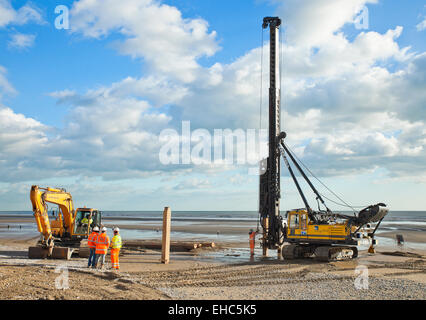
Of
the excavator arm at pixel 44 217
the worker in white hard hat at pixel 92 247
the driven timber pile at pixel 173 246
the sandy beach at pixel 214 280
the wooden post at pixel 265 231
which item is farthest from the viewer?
the driven timber pile at pixel 173 246

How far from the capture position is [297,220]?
20031mm

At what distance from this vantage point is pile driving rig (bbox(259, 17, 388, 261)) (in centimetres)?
1867

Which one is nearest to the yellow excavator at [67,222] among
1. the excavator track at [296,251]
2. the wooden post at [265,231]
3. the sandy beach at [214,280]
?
the sandy beach at [214,280]

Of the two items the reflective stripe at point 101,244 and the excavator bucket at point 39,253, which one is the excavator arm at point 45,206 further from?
the reflective stripe at point 101,244

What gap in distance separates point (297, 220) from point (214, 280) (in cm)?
798

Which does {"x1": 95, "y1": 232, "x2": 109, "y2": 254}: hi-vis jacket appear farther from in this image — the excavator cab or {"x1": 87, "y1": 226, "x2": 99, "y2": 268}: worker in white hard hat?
the excavator cab

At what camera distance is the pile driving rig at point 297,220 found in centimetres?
1867

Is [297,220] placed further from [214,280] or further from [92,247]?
[92,247]

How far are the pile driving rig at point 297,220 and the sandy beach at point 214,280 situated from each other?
3.11 feet

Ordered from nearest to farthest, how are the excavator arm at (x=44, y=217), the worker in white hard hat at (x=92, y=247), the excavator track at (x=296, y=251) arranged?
the worker in white hard hat at (x=92, y=247), the excavator arm at (x=44, y=217), the excavator track at (x=296, y=251)

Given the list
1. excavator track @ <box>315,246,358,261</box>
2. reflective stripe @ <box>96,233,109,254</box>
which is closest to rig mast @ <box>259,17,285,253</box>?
excavator track @ <box>315,246,358,261</box>

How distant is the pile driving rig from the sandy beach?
3.11ft
